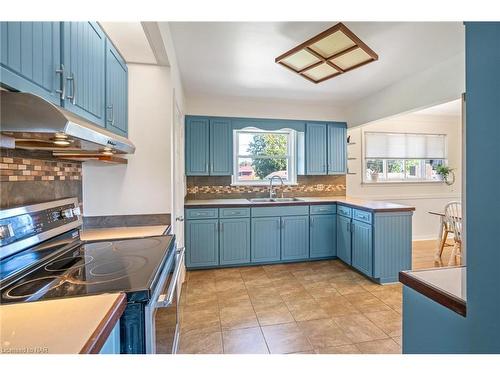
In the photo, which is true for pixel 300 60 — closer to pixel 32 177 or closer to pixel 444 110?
pixel 32 177

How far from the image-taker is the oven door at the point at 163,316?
1059 millimetres

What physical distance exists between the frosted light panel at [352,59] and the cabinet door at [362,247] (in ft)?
5.84

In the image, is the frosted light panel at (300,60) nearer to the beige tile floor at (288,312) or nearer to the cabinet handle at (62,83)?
the cabinet handle at (62,83)

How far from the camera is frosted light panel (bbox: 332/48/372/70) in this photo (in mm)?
2266

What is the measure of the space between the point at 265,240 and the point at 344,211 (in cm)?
115

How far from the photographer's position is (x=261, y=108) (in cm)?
420

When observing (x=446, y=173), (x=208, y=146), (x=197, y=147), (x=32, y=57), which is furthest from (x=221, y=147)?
(x=446, y=173)

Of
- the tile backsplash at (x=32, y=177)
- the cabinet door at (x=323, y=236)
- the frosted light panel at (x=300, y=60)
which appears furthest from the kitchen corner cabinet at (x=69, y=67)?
the cabinet door at (x=323, y=236)

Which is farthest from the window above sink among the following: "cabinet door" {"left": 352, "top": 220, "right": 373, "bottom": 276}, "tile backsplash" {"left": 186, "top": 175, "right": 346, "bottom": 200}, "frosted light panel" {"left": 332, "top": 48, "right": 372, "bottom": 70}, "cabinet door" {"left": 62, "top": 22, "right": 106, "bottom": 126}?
"cabinet door" {"left": 62, "top": 22, "right": 106, "bottom": 126}

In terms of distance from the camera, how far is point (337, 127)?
4305mm

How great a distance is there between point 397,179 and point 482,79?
191 inches

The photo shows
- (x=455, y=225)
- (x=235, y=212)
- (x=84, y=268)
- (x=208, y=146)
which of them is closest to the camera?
(x=84, y=268)

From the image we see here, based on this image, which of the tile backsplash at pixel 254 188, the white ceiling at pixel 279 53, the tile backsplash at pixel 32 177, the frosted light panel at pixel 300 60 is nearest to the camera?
the tile backsplash at pixel 32 177

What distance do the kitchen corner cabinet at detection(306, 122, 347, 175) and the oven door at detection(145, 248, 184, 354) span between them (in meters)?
2.95
